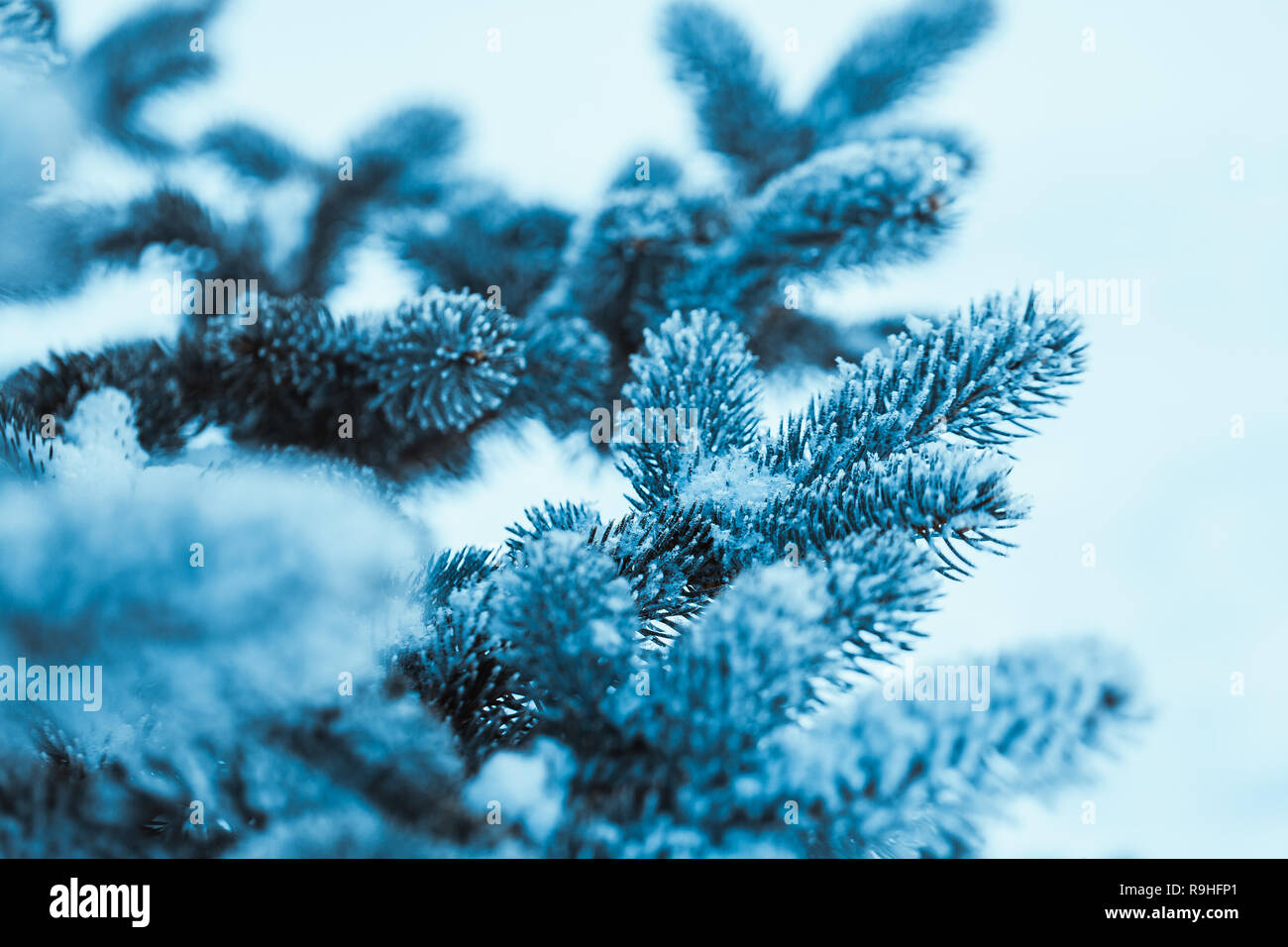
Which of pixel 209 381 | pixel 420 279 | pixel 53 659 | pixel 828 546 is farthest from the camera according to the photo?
pixel 420 279

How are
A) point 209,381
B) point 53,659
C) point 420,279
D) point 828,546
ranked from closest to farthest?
1. point 53,659
2. point 828,546
3. point 209,381
4. point 420,279

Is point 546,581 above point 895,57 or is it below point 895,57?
below

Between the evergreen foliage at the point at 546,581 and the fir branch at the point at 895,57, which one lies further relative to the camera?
the fir branch at the point at 895,57

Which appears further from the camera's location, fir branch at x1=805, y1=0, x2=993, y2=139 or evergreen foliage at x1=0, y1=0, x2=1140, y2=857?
fir branch at x1=805, y1=0, x2=993, y2=139

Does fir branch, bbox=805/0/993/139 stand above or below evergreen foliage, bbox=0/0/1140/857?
above

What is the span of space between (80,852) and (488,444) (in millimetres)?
474

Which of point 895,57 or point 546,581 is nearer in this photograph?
point 546,581

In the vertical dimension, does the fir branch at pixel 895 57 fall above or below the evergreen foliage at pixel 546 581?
above

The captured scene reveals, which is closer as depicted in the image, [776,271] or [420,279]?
[776,271]
